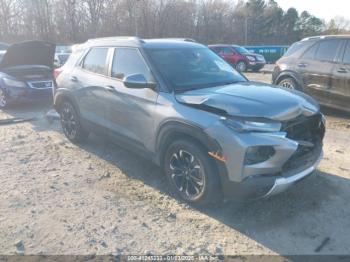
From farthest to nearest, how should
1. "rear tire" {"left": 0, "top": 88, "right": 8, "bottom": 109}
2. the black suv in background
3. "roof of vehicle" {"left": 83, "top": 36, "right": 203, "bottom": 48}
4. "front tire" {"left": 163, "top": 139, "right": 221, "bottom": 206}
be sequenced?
"rear tire" {"left": 0, "top": 88, "right": 8, "bottom": 109}
the black suv in background
"roof of vehicle" {"left": 83, "top": 36, "right": 203, "bottom": 48}
"front tire" {"left": 163, "top": 139, "right": 221, "bottom": 206}

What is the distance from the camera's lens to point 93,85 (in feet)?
18.4

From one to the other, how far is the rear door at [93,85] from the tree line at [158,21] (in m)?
39.0

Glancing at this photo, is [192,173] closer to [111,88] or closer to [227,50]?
[111,88]

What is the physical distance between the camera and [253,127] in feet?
12.1

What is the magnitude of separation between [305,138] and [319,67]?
4759 millimetres

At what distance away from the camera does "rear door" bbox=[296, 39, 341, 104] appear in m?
8.06

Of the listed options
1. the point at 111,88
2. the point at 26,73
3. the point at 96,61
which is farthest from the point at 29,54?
the point at 111,88

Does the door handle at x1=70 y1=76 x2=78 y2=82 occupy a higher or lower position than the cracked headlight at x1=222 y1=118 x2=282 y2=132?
higher

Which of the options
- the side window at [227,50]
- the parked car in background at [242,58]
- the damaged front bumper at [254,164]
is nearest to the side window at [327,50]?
the damaged front bumper at [254,164]

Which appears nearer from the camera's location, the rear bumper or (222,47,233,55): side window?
the rear bumper

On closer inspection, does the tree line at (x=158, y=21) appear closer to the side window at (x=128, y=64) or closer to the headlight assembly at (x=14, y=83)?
the headlight assembly at (x=14, y=83)

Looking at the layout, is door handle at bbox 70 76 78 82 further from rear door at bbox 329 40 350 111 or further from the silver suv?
rear door at bbox 329 40 350 111

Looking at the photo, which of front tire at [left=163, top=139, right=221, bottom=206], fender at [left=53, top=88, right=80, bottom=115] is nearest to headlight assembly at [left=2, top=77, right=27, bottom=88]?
fender at [left=53, top=88, right=80, bottom=115]

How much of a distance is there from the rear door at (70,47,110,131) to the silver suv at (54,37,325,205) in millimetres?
16
